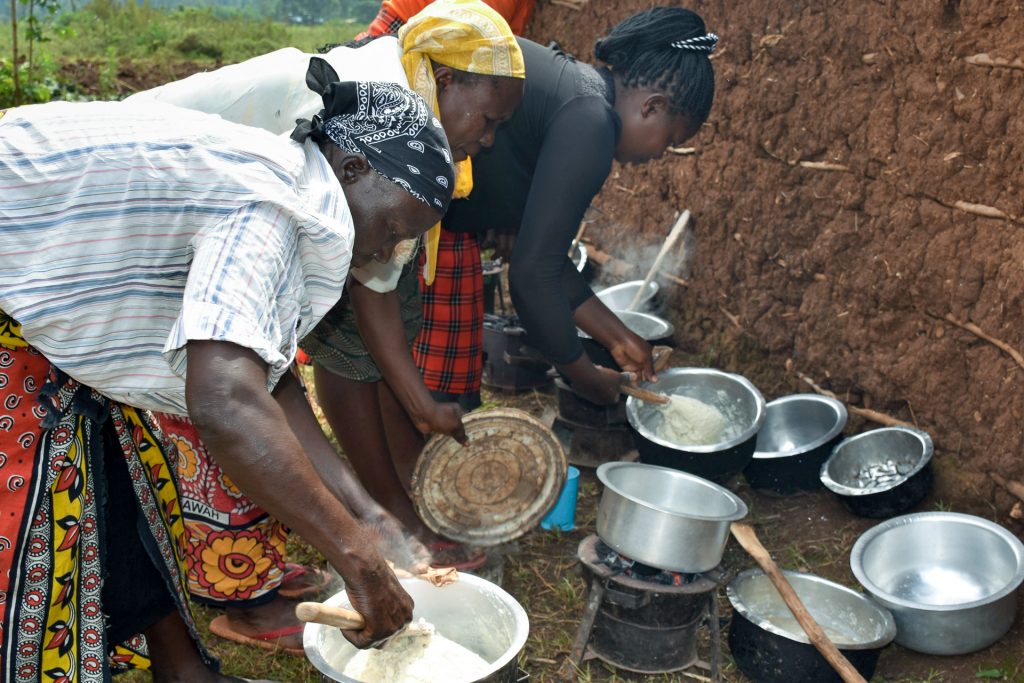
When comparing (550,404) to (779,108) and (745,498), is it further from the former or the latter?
(779,108)

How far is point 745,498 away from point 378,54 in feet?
8.42

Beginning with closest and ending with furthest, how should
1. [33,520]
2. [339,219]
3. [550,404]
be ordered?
1. [339,219]
2. [33,520]
3. [550,404]

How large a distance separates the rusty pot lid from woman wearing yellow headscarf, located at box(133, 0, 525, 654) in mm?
133

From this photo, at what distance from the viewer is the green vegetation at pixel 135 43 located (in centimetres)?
1066

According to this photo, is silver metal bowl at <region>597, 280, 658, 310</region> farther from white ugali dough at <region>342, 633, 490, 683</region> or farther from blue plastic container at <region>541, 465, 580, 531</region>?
white ugali dough at <region>342, 633, 490, 683</region>

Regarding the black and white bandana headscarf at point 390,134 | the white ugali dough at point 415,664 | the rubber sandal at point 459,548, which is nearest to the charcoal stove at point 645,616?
the rubber sandal at point 459,548

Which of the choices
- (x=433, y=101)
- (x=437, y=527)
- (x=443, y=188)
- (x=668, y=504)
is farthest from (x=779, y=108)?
(x=443, y=188)

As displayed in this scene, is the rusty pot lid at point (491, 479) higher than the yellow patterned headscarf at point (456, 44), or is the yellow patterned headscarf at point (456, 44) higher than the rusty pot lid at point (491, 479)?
the yellow patterned headscarf at point (456, 44)

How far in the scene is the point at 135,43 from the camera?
13789mm

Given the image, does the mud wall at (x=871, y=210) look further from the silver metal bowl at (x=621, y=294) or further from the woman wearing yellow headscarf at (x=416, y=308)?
the woman wearing yellow headscarf at (x=416, y=308)

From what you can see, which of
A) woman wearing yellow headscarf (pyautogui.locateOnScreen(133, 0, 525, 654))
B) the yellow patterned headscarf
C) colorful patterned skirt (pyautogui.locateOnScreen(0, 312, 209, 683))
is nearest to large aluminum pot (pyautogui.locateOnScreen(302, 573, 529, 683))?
woman wearing yellow headscarf (pyautogui.locateOnScreen(133, 0, 525, 654))

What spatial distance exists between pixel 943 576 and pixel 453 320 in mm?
2072

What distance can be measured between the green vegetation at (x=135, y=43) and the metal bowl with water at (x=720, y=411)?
6.83m

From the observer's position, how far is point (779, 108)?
456 centimetres
